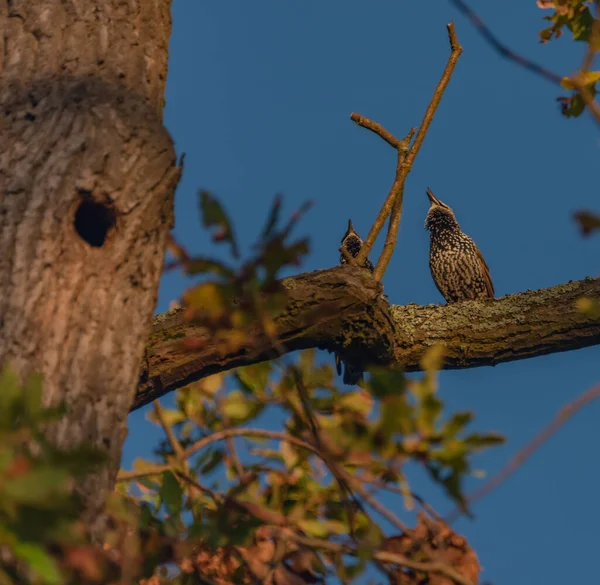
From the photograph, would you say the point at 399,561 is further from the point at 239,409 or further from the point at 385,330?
the point at 385,330

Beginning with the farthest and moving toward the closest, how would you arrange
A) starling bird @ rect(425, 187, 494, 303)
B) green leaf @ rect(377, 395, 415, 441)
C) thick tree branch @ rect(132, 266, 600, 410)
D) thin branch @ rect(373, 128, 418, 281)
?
starling bird @ rect(425, 187, 494, 303) < thin branch @ rect(373, 128, 418, 281) < thick tree branch @ rect(132, 266, 600, 410) < green leaf @ rect(377, 395, 415, 441)

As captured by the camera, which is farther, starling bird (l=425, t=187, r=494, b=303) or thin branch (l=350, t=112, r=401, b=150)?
starling bird (l=425, t=187, r=494, b=303)

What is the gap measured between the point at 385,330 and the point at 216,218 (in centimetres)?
226

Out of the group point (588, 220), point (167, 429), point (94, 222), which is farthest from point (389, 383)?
point (94, 222)

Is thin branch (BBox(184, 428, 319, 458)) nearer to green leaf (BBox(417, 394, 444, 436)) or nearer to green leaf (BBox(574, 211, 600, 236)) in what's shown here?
green leaf (BBox(417, 394, 444, 436))

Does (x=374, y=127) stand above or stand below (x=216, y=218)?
above

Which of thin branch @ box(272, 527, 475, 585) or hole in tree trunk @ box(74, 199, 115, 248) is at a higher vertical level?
hole in tree trunk @ box(74, 199, 115, 248)

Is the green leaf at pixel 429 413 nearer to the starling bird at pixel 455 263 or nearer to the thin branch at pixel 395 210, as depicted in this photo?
the thin branch at pixel 395 210

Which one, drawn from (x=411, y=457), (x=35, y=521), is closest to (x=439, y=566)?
(x=411, y=457)

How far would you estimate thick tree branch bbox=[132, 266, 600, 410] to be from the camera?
339 cm

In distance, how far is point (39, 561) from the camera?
1283 millimetres

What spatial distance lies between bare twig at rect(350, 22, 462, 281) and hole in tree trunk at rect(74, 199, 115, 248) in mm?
1756

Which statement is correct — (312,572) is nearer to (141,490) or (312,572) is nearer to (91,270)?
(141,490)

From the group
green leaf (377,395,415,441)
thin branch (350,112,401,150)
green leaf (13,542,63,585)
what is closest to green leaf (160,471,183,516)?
green leaf (377,395,415,441)
